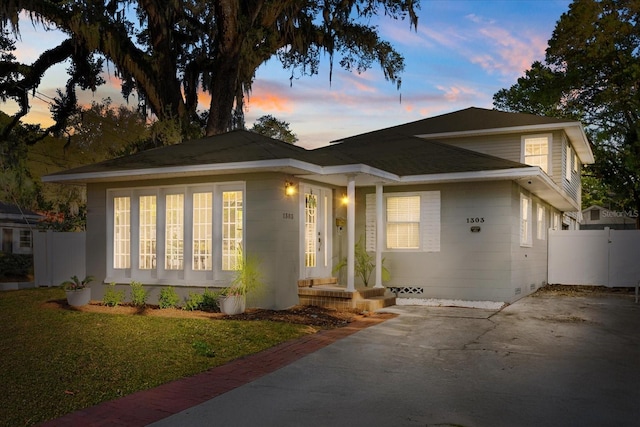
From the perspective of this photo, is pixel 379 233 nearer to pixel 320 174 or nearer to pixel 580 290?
pixel 320 174

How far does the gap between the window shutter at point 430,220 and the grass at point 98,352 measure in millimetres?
4554

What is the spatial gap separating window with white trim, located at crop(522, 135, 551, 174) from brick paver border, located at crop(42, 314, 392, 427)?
11.9 metres

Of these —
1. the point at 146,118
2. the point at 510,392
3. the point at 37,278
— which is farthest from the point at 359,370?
the point at 146,118

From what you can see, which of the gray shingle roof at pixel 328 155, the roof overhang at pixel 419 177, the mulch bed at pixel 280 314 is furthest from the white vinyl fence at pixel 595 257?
the mulch bed at pixel 280 314

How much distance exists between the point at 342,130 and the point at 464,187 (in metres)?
12.1

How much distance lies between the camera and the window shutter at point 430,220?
13.1 metres

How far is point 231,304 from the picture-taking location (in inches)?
420

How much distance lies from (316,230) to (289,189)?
1.74m

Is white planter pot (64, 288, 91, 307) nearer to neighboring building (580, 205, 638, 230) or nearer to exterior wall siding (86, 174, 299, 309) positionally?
exterior wall siding (86, 174, 299, 309)

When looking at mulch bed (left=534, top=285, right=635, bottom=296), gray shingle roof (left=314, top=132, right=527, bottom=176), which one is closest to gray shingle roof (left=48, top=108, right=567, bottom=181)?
gray shingle roof (left=314, top=132, right=527, bottom=176)

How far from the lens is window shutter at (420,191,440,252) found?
43.0ft

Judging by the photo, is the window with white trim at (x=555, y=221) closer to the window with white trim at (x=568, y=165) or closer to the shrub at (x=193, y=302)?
the window with white trim at (x=568, y=165)

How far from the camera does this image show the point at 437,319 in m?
10.6

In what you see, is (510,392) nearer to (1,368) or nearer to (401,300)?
(1,368)
